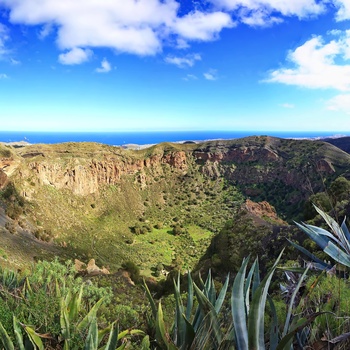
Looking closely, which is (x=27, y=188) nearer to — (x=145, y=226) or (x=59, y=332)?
(x=145, y=226)

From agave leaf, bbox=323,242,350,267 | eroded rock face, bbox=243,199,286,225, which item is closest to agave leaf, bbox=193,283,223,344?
agave leaf, bbox=323,242,350,267

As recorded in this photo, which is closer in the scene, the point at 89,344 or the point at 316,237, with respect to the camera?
the point at 89,344

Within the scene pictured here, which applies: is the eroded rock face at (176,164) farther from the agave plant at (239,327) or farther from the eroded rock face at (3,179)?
the agave plant at (239,327)

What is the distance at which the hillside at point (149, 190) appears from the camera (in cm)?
3175

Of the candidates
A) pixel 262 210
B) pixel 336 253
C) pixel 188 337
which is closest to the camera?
pixel 188 337

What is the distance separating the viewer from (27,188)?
32.6m

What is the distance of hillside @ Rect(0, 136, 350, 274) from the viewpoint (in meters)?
31.8

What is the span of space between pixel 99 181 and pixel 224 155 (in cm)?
3075

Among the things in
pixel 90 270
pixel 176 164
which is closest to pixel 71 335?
pixel 90 270

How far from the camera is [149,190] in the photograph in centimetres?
5522

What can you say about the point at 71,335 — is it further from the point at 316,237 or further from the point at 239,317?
the point at 316,237

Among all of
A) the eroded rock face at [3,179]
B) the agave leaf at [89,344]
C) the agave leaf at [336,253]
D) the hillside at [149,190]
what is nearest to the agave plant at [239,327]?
the agave leaf at [89,344]

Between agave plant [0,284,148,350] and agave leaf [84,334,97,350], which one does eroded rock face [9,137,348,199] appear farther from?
agave leaf [84,334,97,350]

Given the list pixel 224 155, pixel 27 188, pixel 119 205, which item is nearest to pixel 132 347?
pixel 27 188
